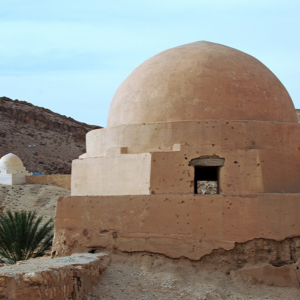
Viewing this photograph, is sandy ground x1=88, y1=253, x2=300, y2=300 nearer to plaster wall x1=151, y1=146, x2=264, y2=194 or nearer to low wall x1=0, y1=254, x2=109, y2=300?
low wall x1=0, y1=254, x2=109, y2=300

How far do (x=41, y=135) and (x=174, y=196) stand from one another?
46.6 meters

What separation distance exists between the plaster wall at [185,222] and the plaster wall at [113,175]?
403mm

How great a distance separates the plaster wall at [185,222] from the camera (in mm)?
7621

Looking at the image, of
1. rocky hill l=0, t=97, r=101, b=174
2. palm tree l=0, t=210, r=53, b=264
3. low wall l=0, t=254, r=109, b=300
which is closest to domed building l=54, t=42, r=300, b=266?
low wall l=0, t=254, r=109, b=300

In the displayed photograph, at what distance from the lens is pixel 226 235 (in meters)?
7.63

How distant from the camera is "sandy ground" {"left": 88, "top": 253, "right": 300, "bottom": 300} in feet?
22.8

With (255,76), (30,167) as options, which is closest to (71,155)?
(30,167)

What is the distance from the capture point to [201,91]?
343 inches

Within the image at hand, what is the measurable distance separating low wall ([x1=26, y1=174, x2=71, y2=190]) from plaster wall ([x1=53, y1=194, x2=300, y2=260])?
22648 mm

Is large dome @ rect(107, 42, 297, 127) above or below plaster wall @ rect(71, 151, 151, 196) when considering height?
above

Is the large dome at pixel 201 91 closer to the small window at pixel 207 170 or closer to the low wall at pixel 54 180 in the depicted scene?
the small window at pixel 207 170

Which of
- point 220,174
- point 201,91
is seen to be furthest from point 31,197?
point 220,174

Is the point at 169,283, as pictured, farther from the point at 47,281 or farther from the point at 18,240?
the point at 18,240

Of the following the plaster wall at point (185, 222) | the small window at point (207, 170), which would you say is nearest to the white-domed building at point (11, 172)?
the small window at point (207, 170)
